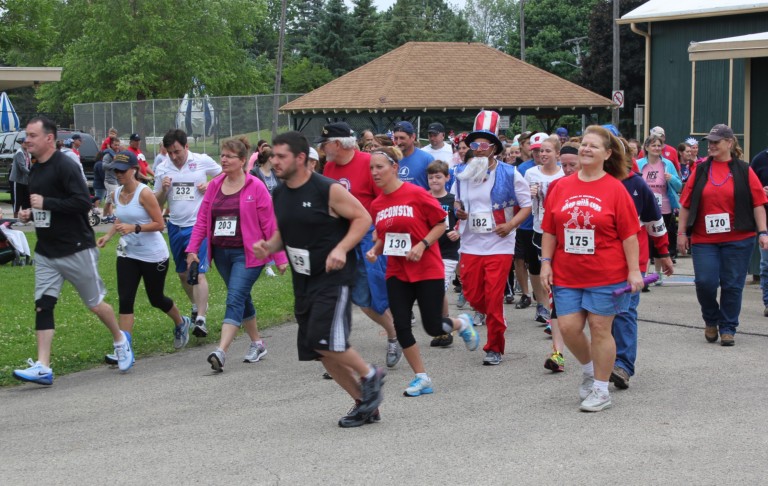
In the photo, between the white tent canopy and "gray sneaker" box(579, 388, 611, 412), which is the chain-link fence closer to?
the white tent canopy

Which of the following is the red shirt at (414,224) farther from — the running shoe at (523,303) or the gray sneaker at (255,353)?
the running shoe at (523,303)

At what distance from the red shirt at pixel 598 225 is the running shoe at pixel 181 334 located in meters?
4.18

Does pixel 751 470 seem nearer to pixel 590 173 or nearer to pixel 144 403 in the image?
pixel 590 173

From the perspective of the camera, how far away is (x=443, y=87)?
1487 inches

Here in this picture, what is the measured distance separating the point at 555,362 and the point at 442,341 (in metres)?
1.54

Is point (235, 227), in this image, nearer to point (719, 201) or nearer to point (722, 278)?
point (719, 201)

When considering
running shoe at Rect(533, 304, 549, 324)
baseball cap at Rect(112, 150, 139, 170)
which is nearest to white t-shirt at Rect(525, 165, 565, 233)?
running shoe at Rect(533, 304, 549, 324)

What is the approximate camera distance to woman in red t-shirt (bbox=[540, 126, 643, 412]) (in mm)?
6645

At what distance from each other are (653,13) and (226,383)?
22.1m

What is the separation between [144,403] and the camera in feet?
24.5

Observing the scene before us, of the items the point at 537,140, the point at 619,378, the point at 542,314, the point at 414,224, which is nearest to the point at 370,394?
the point at 414,224

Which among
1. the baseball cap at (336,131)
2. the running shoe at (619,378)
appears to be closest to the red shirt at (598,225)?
the running shoe at (619,378)

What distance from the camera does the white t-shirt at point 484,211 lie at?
8.53 meters

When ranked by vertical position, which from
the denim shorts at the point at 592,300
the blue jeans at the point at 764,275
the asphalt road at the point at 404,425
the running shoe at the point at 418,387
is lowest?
the asphalt road at the point at 404,425
